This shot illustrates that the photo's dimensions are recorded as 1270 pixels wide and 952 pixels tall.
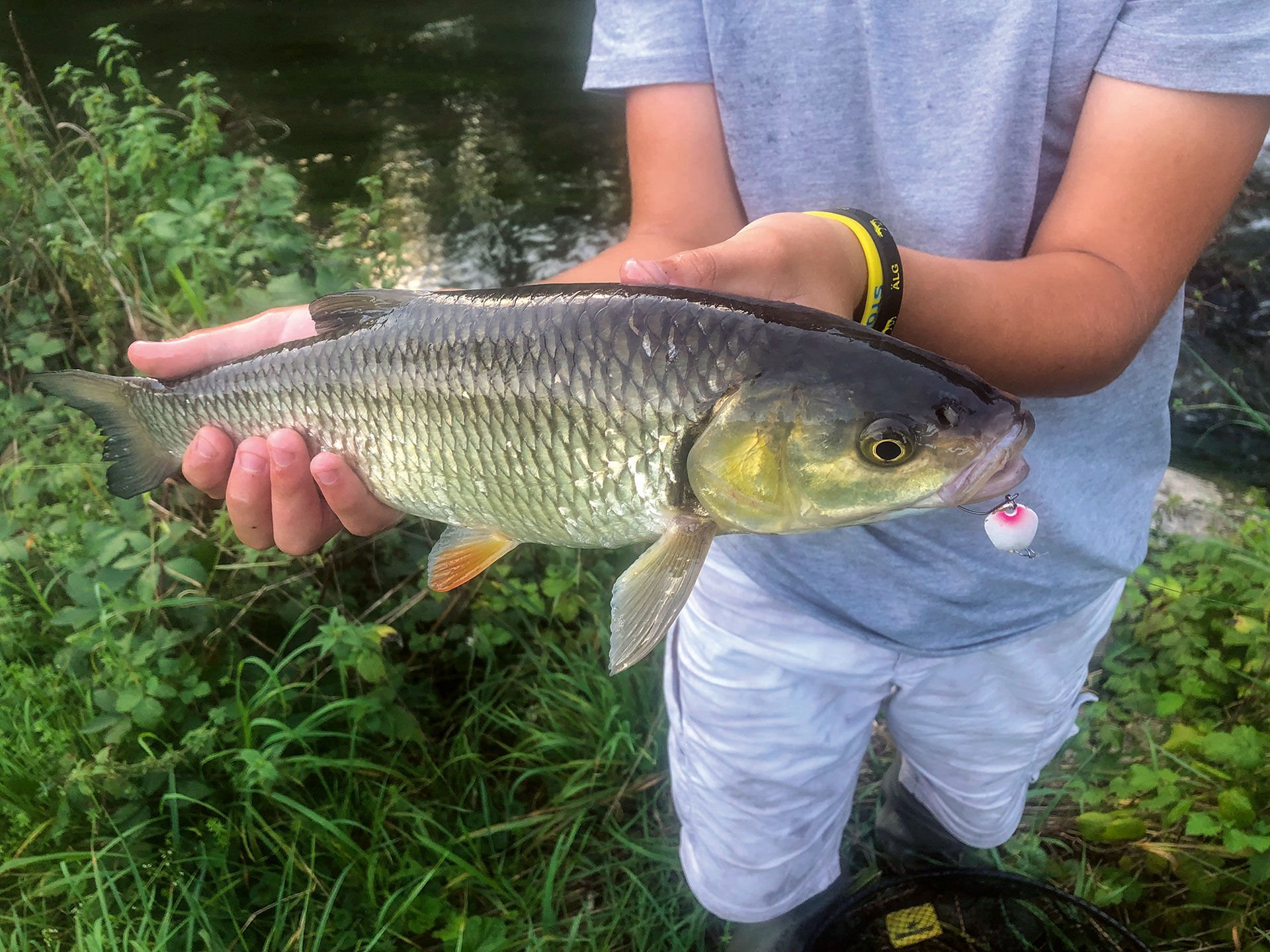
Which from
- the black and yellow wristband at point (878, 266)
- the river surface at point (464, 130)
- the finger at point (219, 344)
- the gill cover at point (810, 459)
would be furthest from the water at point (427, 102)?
the gill cover at point (810, 459)

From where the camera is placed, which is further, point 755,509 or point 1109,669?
point 1109,669

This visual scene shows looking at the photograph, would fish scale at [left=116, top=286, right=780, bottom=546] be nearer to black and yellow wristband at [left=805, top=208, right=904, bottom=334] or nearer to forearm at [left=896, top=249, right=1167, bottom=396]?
black and yellow wristband at [left=805, top=208, right=904, bottom=334]

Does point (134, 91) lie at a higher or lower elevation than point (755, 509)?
higher

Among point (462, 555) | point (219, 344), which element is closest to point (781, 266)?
point (462, 555)

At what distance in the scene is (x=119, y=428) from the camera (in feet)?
5.67

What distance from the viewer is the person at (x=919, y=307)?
3.92 feet

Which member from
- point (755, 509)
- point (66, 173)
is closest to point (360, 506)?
point (755, 509)

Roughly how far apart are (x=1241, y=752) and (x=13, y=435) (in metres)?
3.83

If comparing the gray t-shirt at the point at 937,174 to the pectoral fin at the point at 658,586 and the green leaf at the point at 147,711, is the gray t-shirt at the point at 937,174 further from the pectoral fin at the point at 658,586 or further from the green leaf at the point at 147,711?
the green leaf at the point at 147,711

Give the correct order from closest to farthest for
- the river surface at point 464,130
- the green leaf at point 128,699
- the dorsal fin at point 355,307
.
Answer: the dorsal fin at point 355,307, the green leaf at point 128,699, the river surface at point 464,130

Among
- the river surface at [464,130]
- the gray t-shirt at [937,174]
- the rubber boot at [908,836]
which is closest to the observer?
the gray t-shirt at [937,174]

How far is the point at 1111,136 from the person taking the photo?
1.22 metres

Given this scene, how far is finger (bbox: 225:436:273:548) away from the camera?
1.54 meters

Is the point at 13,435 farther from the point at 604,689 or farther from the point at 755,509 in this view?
the point at 755,509
